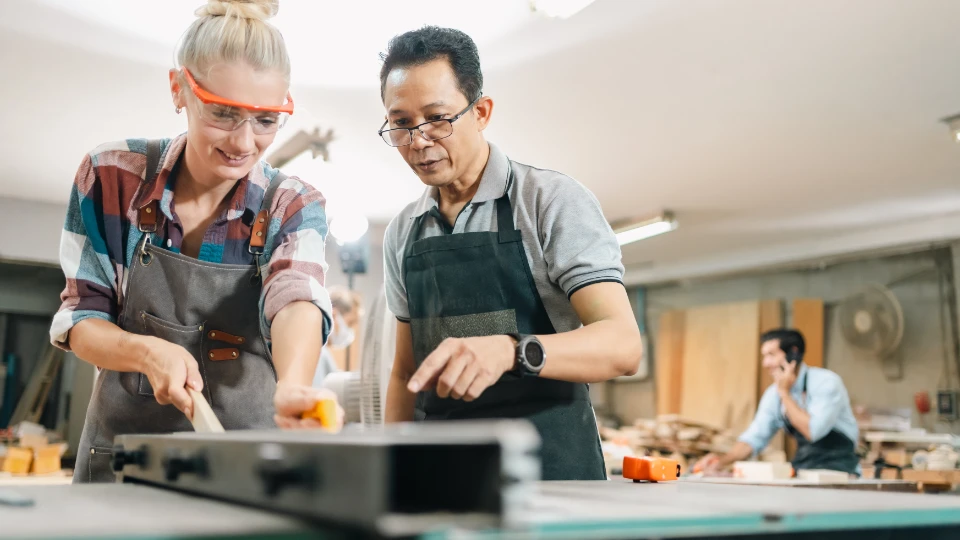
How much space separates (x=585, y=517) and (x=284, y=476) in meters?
0.27

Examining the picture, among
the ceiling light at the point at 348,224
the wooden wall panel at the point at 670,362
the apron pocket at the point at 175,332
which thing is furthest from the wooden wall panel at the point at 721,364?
the apron pocket at the point at 175,332

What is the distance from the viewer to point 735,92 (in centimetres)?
507

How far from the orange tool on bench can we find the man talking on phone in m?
4.99

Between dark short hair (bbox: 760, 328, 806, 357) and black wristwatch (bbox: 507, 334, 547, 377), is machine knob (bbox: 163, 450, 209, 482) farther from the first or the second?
dark short hair (bbox: 760, 328, 806, 357)

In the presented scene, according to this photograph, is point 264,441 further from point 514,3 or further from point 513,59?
point 513,59

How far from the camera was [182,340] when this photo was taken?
5.57ft

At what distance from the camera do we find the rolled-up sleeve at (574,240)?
167 cm

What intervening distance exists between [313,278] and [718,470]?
5.35 metres

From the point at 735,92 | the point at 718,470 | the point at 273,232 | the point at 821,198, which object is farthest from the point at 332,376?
the point at 821,198

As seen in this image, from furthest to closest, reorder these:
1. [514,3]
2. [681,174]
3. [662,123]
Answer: [681,174]
[662,123]
[514,3]

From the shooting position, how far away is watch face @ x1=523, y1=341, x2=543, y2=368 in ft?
4.71

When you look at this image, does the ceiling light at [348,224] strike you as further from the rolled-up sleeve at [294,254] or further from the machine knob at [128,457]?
the machine knob at [128,457]

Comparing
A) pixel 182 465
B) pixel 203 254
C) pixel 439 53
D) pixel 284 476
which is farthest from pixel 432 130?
pixel 284 476

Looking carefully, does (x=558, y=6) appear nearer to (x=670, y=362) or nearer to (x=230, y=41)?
(x=230, y=41)
